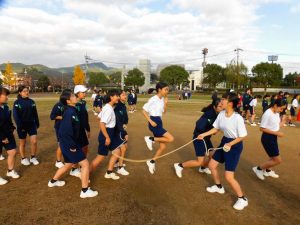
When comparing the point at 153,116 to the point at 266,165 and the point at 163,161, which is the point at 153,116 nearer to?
the point at 163,161

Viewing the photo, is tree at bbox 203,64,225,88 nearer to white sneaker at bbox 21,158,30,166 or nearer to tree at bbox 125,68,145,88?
tree at bbox 125,68,145,88

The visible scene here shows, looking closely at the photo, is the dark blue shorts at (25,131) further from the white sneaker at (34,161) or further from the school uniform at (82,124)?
the school uniform at (82,124)

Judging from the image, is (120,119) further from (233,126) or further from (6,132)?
(233,126)

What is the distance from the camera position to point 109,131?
523cm

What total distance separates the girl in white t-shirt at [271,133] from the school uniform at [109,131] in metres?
3.09

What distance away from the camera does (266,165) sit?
229 inches

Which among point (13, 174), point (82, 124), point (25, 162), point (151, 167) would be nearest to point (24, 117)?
point (25, 162)

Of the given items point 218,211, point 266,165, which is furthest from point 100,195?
point 266,165

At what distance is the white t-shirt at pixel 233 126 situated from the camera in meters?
4.28

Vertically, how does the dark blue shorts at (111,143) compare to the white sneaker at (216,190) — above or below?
above

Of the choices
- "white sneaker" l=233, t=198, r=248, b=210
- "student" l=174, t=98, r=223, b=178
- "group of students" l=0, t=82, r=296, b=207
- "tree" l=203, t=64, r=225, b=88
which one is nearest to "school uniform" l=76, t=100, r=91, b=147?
"group of students" l=0, t=82, r=296, b=207

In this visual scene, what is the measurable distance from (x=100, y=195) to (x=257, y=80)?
66.3 metres

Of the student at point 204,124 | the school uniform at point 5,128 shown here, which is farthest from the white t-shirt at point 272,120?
the school uniform at point 5,128

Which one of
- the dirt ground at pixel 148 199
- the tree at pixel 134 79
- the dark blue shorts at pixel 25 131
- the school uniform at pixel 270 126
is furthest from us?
the tree at pixel 134 79
